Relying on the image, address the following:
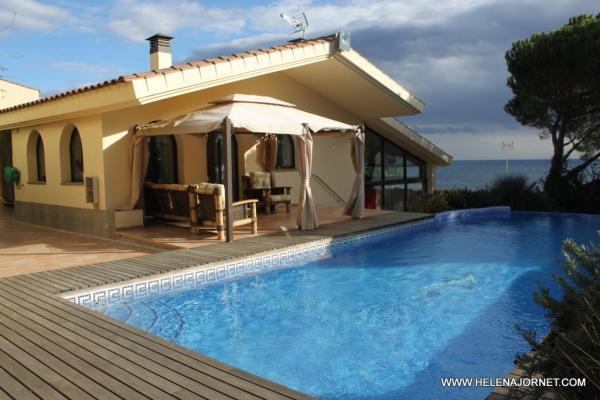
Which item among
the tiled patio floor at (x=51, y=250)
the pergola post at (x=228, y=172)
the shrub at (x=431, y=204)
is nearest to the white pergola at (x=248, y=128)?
the pergola post at (x=228, y=172)

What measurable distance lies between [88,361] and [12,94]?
59.0ft

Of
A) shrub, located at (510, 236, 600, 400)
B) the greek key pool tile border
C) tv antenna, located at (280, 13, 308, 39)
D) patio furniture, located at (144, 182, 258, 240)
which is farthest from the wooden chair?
shrub, located at (510, 236, 600, 400)

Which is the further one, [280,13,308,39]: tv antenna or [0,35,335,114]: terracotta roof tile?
[280,13,308,39]: tv antenna

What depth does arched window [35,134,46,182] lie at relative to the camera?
13367mm

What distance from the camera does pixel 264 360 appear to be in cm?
490

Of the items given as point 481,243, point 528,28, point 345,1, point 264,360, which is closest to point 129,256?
point 264,360

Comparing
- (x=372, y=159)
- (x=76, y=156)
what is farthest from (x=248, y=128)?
(x=372, y=159)

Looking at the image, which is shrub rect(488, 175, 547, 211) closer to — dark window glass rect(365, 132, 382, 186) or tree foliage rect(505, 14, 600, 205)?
tree foliage rect(505, 14, 600, 205)

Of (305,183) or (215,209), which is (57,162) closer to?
(215,209)

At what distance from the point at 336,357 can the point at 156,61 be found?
956 cm

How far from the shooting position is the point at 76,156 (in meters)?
11.9

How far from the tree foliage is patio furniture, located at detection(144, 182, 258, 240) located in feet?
A: 44.9

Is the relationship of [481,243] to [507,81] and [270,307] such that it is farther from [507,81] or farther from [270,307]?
[507,81]

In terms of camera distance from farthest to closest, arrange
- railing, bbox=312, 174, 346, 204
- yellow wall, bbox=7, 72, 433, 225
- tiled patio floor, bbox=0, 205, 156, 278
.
A: railing, bbox=312, 174, 346, 204, yellow wall, bbox=7, 72, 433, 225, tiled patio floor, bbox=0, 205, 156, 278
